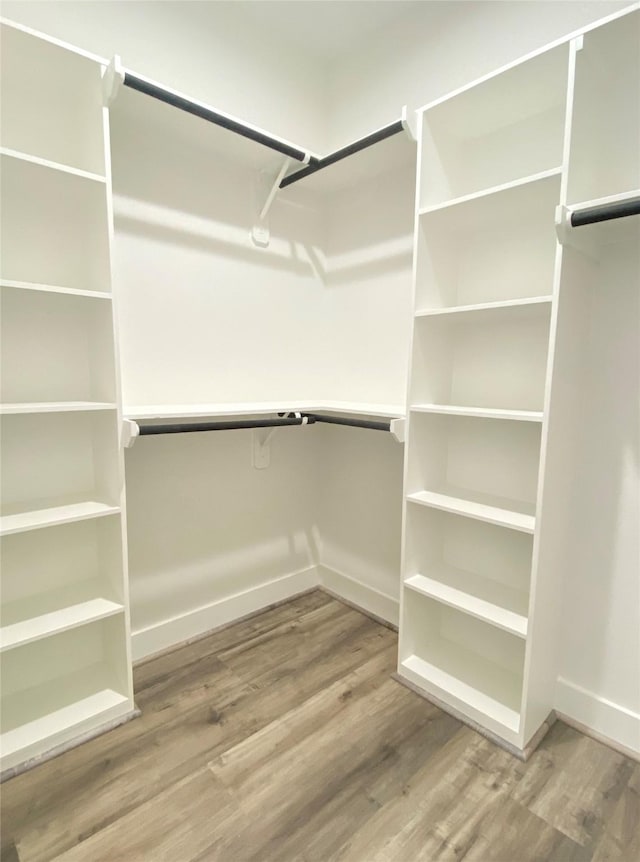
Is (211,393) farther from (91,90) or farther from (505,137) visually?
(505,137)

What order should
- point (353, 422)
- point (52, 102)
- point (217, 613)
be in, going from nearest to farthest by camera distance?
1. point (52, 102)
2. point (353, 422)
3. point (217, 613)

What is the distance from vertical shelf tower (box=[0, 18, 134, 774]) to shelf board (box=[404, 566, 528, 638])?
3.77 ft

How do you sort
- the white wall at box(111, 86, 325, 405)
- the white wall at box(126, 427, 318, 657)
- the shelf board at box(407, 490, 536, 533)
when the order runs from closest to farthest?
the shelf board at box(407, 490, 536, 533) < the white wall at box(111, 86, 325, 405) < the white wall at box(126, 427, 318, 657)

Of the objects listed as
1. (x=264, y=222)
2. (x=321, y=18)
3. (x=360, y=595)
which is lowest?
(x=360, y=595)

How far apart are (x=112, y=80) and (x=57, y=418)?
3.61 feet

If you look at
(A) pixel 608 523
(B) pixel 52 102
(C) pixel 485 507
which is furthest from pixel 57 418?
(A) pixel 608 523

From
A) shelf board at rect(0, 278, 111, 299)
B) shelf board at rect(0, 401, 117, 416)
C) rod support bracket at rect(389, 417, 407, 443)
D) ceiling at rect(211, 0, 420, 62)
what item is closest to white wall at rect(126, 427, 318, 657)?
shelf board at rect(0, 401, 117, 416)

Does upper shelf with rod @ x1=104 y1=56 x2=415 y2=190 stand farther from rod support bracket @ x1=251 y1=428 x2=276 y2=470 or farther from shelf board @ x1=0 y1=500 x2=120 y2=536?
shelf board @ x1=0 y1=500 x2=120 y2=536

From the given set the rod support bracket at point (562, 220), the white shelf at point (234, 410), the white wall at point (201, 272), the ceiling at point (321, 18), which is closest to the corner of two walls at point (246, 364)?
the white wall at point (201, 272)

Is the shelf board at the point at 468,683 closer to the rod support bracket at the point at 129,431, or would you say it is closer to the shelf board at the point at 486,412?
the shelf board at the point at 486,412

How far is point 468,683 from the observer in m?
1.77

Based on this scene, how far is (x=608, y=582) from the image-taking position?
1.59 meters

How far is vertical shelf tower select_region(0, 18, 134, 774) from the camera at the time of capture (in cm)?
144

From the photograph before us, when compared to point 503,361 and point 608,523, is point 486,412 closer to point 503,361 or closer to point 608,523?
point 503,361
